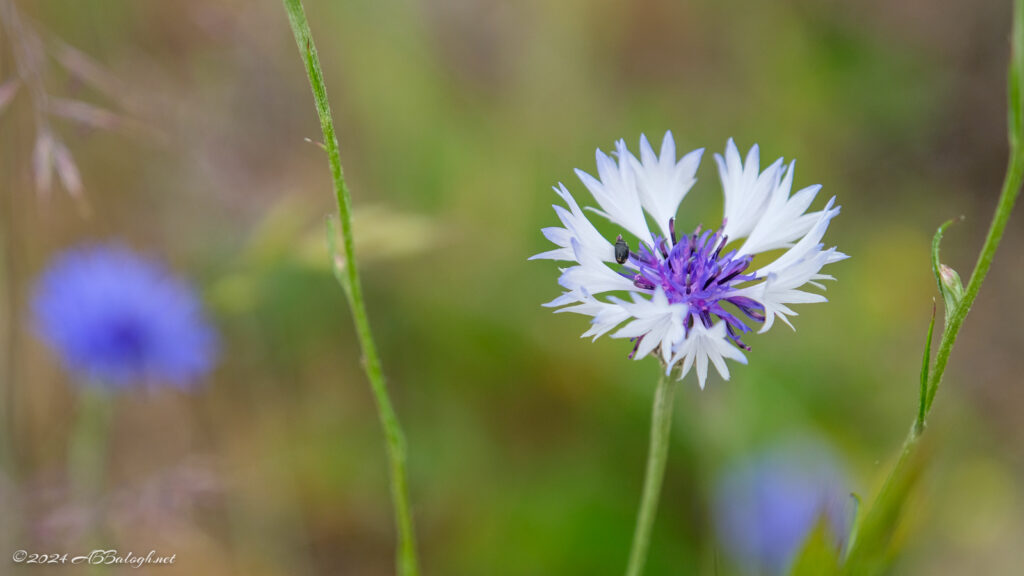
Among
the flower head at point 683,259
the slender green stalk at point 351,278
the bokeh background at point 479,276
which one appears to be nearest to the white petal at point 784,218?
the flower head at point 683,259

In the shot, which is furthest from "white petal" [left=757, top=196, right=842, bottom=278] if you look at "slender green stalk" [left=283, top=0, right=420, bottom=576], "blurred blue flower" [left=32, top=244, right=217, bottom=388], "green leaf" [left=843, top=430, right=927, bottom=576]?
"blurred blue flower" [left=32, top=244, right=217, bottom=388]

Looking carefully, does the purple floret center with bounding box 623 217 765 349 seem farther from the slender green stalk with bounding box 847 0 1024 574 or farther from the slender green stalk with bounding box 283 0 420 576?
the slender green stalk with bounding box 283 0 420 576

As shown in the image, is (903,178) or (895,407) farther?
(903,178)

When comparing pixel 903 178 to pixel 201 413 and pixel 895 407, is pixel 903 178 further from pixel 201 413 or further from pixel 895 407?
pixel 201 413

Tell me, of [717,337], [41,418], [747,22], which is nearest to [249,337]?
[41,418]

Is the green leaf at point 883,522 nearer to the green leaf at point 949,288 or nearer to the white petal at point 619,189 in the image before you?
the green leaf at point 949,288

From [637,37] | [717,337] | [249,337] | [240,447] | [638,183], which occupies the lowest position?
[717,337]

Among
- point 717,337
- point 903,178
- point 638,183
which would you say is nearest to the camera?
point 717,337
